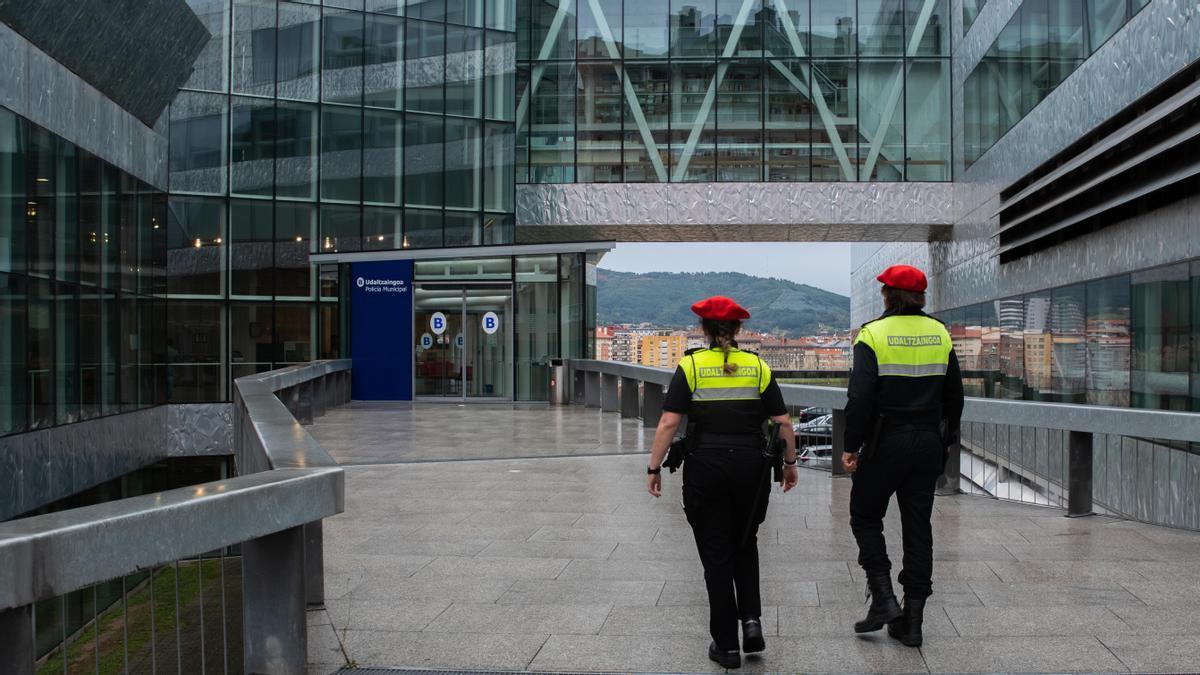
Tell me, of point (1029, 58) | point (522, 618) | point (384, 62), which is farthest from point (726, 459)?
point (384, 62)

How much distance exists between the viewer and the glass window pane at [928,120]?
36.0m

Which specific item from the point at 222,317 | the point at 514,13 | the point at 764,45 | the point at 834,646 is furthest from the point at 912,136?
the point at 834,646

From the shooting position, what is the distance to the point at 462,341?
93.1ft

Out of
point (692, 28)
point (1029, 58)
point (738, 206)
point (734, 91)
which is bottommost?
point (738, 206)

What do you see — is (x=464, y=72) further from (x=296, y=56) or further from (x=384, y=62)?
(x=296, y=56)

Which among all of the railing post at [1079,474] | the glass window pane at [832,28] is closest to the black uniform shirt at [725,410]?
the railing post at [1079,474]

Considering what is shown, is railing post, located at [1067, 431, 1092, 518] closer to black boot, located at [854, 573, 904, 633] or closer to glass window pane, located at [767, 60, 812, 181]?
black boot, located at [854, 573, 904, 633]

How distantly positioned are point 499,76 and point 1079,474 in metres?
26.9

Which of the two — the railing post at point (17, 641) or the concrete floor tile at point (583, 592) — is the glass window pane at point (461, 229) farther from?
the railing post at point (17, 641)

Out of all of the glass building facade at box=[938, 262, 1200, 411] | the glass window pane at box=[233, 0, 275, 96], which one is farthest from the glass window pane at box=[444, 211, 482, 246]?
the glass building facade at box=[938, 262, 1200, 411]

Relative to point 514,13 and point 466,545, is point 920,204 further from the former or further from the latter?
point 466,545

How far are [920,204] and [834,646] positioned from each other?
1227 inches

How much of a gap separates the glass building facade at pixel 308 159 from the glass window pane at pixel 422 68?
39 mm

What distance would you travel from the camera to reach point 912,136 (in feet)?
119
